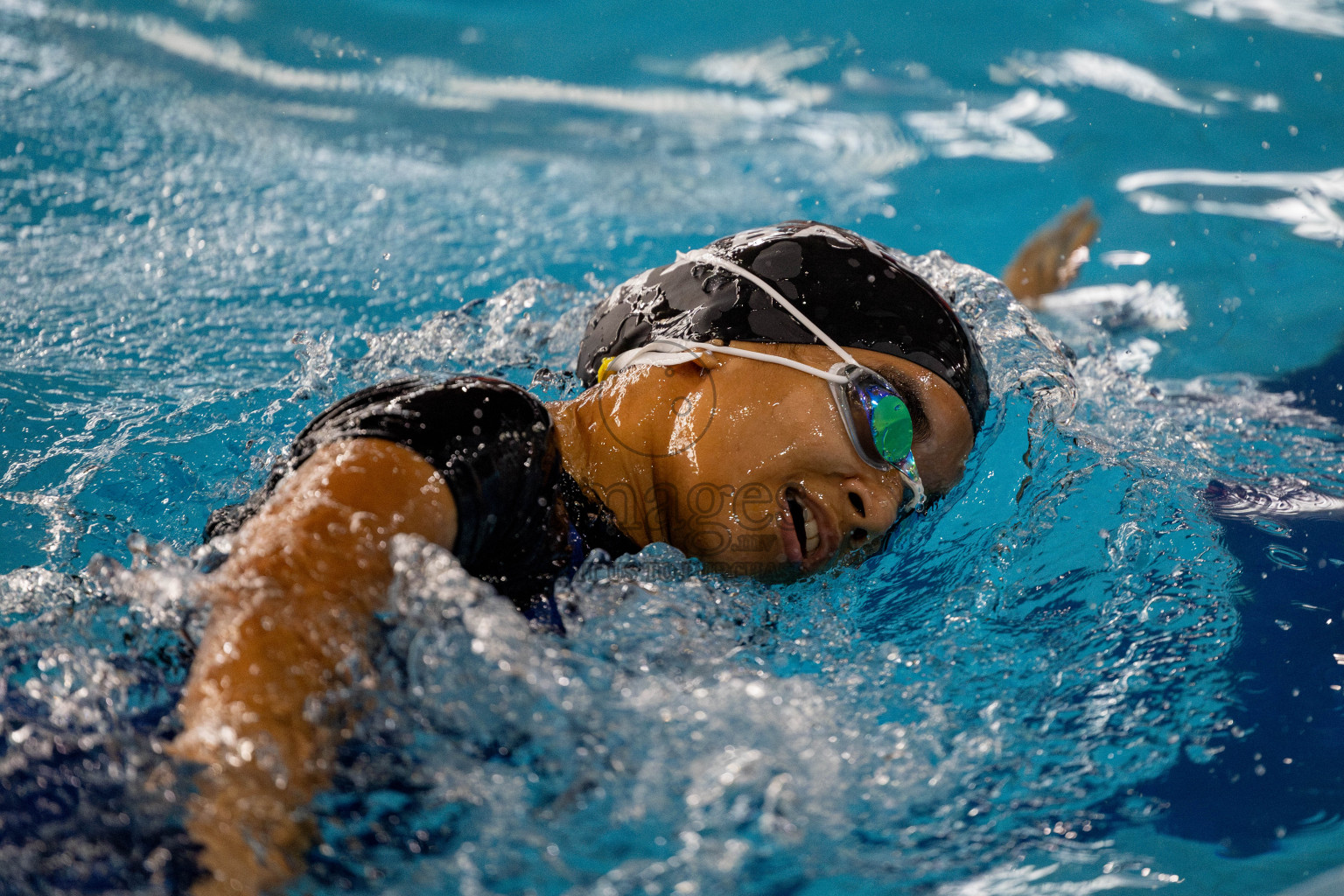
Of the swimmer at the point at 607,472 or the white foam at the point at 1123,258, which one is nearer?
the swimmer at the point at 607,472

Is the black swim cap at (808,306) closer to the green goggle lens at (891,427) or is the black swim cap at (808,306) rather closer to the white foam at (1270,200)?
the green goggle lens at (891,427)

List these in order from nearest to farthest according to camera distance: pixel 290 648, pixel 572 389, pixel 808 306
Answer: pixel 290 648
pixel 808 306
pixel 572 389

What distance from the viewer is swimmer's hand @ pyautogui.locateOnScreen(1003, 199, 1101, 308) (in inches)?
165

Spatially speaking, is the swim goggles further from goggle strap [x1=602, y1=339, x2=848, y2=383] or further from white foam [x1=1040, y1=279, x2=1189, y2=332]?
white foam [x1=1040, y1=279, x2=1189, y2=332]

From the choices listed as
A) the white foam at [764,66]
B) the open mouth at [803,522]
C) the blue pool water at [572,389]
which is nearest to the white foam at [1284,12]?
the blue pool water at [572,389]

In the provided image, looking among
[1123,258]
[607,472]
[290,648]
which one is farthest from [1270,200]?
[290,648]

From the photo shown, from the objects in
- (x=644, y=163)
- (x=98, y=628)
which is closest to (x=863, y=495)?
(x=98, y=628)

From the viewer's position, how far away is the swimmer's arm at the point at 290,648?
48.5 inches

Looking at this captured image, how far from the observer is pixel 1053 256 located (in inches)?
170

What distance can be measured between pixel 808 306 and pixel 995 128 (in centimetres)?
344

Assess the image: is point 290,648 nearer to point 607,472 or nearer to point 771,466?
point 607,472

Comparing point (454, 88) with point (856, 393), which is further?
point (454, 88)

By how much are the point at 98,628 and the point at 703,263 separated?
1.29 metres

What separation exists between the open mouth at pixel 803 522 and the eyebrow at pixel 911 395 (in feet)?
0.90
